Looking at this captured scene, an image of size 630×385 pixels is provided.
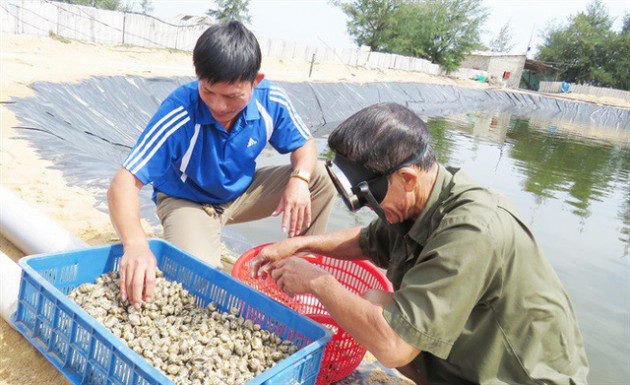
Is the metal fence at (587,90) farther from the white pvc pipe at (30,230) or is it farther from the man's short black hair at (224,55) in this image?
the white pvc pipe at (30,230)

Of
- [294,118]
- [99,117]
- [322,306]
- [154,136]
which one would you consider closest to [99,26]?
[99,117]

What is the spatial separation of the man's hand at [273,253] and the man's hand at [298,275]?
0.22m

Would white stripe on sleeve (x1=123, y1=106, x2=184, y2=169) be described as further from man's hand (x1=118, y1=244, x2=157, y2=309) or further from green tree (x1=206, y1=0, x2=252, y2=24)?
green tree (x1=206, y1=0, x2=252, y2=24)

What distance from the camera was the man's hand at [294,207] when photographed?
2.41 meters

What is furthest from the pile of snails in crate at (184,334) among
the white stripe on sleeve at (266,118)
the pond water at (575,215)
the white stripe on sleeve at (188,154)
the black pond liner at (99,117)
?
the pond water at (575,215)

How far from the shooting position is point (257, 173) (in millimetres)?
2916

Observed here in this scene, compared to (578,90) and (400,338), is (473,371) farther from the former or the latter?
(578,90)

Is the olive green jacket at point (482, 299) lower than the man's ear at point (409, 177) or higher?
lower

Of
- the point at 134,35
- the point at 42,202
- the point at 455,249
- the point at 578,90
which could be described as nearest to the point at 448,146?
the point at 42,202

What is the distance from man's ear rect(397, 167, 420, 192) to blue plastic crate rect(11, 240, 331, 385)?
1.92ft

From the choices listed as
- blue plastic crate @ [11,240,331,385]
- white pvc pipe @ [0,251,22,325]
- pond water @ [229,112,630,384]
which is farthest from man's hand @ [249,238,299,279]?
pond water @ [229,112,630,384]

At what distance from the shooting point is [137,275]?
175 cm

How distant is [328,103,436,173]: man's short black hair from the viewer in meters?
1.47

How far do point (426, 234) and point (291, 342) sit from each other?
2.20ft
